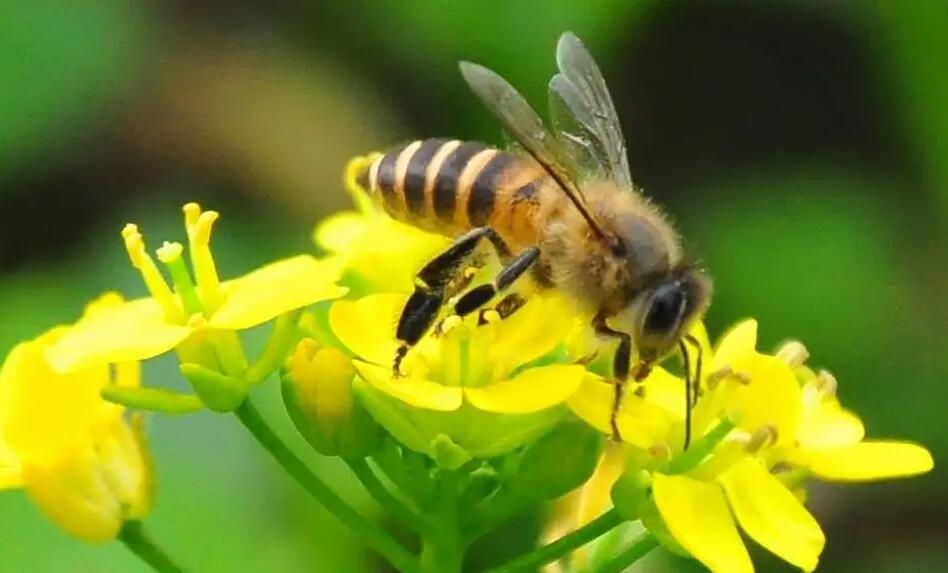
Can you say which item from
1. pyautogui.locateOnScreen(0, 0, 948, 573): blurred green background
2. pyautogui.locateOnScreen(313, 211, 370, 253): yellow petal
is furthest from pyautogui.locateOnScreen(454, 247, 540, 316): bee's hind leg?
pyautogui.locateOnScreen(0, 0, 948, 573): blurred green background

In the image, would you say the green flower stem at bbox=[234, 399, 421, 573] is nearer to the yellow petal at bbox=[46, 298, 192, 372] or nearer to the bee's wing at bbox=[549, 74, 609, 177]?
the yellow petal at bbox=[46, 298, 192, 372]

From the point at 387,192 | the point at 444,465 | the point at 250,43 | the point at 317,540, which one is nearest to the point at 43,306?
the point at 317,540

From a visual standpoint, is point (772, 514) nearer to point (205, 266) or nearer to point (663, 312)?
point (663, 312)

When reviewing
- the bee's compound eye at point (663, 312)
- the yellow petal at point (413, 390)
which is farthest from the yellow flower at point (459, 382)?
the bee's compound eye at point (663, 312)

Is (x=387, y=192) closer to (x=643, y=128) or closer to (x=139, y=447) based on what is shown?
(x=139, y=447)

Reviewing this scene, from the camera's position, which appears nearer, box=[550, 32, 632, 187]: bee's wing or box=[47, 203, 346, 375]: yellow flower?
box=[47, 203, 346, 375]: yellow flower

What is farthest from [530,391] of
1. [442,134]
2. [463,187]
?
[442,134]
